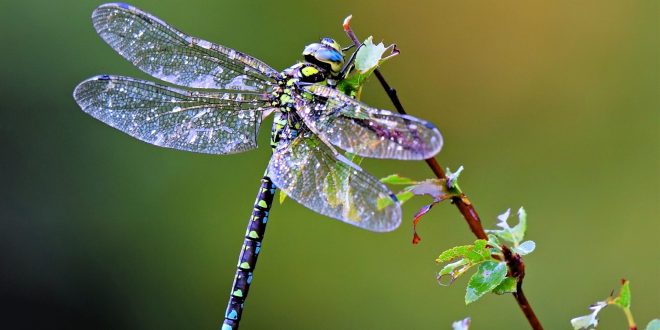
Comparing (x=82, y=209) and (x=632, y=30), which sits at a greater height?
(x=632, y=30)

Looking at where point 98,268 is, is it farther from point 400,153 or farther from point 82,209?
point 400,153

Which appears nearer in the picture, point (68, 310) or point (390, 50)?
point (390, 50)

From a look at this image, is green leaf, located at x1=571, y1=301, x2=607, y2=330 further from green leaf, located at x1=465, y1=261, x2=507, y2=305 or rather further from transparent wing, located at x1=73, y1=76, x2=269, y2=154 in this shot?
transparent wing, located at x1=73, y1=76, x2=269, y2=154

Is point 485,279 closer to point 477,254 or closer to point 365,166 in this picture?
point 477,254

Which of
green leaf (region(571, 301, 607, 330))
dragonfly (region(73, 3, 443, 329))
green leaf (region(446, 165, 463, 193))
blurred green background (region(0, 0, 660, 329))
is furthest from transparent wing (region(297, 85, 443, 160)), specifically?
blurred green background (region(0, 0, 660, 329))

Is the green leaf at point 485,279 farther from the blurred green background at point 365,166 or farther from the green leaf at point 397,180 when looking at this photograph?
the blurred green background at point 365,166

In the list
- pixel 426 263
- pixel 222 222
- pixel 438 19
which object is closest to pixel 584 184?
pixel 426 263

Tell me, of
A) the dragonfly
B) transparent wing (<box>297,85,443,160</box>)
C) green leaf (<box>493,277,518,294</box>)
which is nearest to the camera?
green leaf (<box>493,277,518,294</box>)

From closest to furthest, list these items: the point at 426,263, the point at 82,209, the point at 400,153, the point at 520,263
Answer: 1. the point at 520,263
2. the point at 400,153
3. the point at 426,263
4. the point at 82,209
